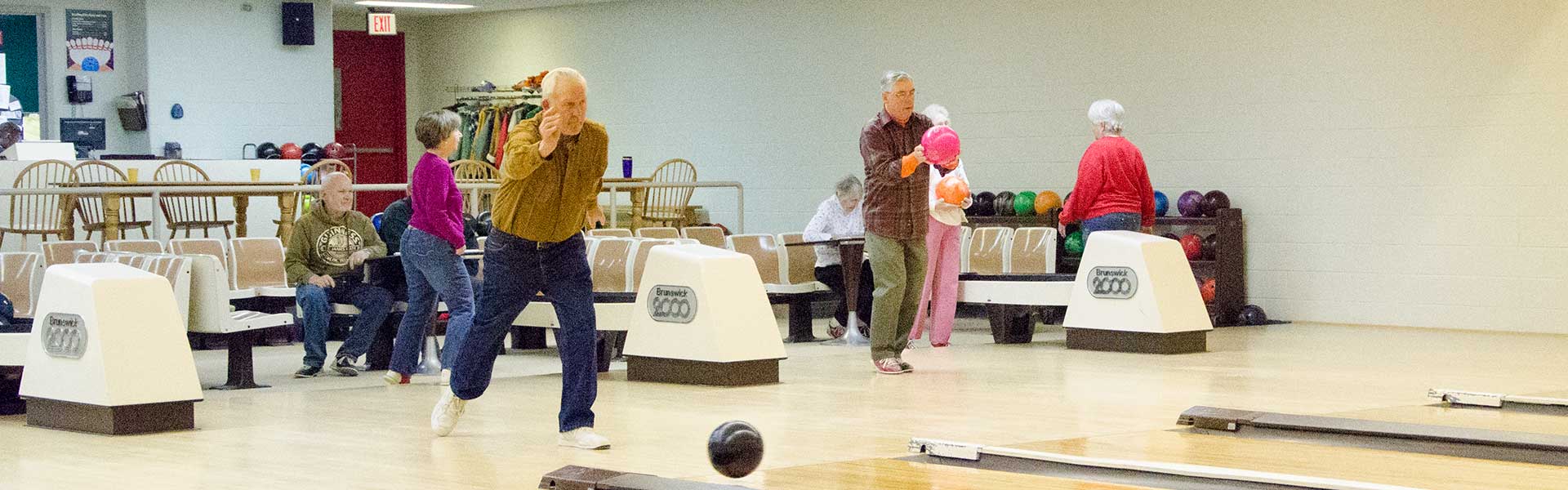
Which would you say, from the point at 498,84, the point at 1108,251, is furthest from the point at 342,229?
the point at 498,84

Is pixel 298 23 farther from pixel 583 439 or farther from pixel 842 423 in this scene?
pixel 583 439

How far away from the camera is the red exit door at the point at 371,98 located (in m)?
17.1

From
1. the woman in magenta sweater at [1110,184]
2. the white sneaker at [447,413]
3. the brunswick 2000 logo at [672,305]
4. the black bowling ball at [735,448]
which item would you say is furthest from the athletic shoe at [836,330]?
the black bowling ball at [735,448]

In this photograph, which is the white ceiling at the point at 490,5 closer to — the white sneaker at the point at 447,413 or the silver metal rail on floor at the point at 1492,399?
the white sneaker at the point at 447,413

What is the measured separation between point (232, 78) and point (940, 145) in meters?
9.23

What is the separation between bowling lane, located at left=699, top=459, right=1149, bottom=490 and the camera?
175 inches

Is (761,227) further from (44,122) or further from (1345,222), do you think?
(44,122)

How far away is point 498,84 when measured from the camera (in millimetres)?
16500

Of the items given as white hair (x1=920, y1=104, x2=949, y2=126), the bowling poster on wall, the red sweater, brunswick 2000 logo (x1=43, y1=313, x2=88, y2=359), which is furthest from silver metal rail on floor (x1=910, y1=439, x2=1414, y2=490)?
the bowling poster on wall

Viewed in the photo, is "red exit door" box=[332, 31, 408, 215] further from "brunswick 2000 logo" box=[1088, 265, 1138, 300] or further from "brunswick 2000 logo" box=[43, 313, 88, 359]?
"brunswick 2000 logo" box=[43, 313, 88, 359]

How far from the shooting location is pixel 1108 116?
29.3 ft

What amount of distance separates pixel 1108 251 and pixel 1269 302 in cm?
310

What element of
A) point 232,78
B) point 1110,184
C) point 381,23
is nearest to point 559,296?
point 1110,184

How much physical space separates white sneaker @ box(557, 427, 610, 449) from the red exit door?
1223 centimetres
